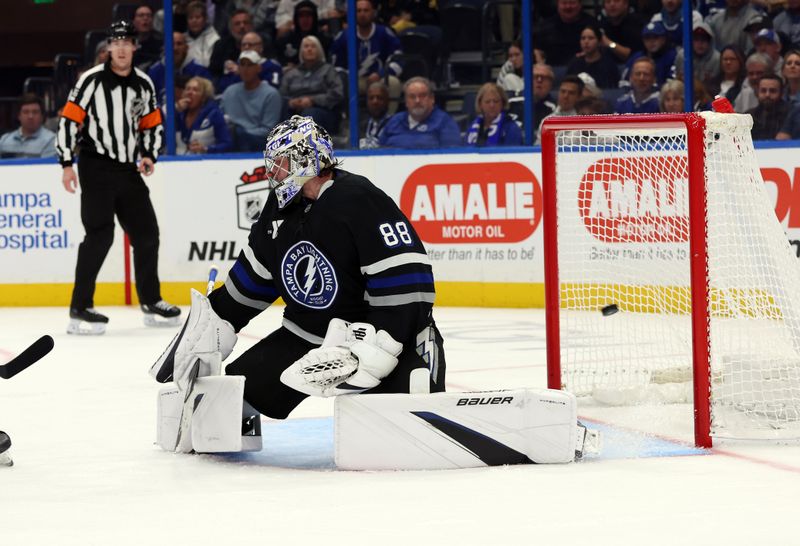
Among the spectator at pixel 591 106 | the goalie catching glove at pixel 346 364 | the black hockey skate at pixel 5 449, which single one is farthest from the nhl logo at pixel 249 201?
the goalie catching glove at pixel 346 364

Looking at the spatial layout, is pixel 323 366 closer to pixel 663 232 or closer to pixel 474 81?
pixel 663 232

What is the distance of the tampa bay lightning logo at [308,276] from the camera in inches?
143

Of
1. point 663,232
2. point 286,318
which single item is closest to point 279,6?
point 663,232

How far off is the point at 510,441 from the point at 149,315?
4334mm

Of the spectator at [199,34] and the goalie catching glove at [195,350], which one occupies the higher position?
the spectator at [199,34]

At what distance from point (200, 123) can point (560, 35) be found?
7.40ft

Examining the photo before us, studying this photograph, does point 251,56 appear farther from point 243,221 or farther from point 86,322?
point 86,322

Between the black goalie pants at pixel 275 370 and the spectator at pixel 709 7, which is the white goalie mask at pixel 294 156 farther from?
the spectator at pixel 709 7

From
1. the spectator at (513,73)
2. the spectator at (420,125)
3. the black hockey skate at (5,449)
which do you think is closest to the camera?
the black hockey skate at (5,449)

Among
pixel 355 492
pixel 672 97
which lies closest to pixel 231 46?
pixel 672 97

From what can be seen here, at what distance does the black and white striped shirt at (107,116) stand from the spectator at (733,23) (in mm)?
2956

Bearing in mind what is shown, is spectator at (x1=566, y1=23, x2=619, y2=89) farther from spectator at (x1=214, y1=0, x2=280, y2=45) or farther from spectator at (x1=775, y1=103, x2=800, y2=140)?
spectator at (x1=214, y1=0, x2=280, y2=45)

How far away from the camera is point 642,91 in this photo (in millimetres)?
7785

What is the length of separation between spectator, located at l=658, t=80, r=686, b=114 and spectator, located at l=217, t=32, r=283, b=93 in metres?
2.39
